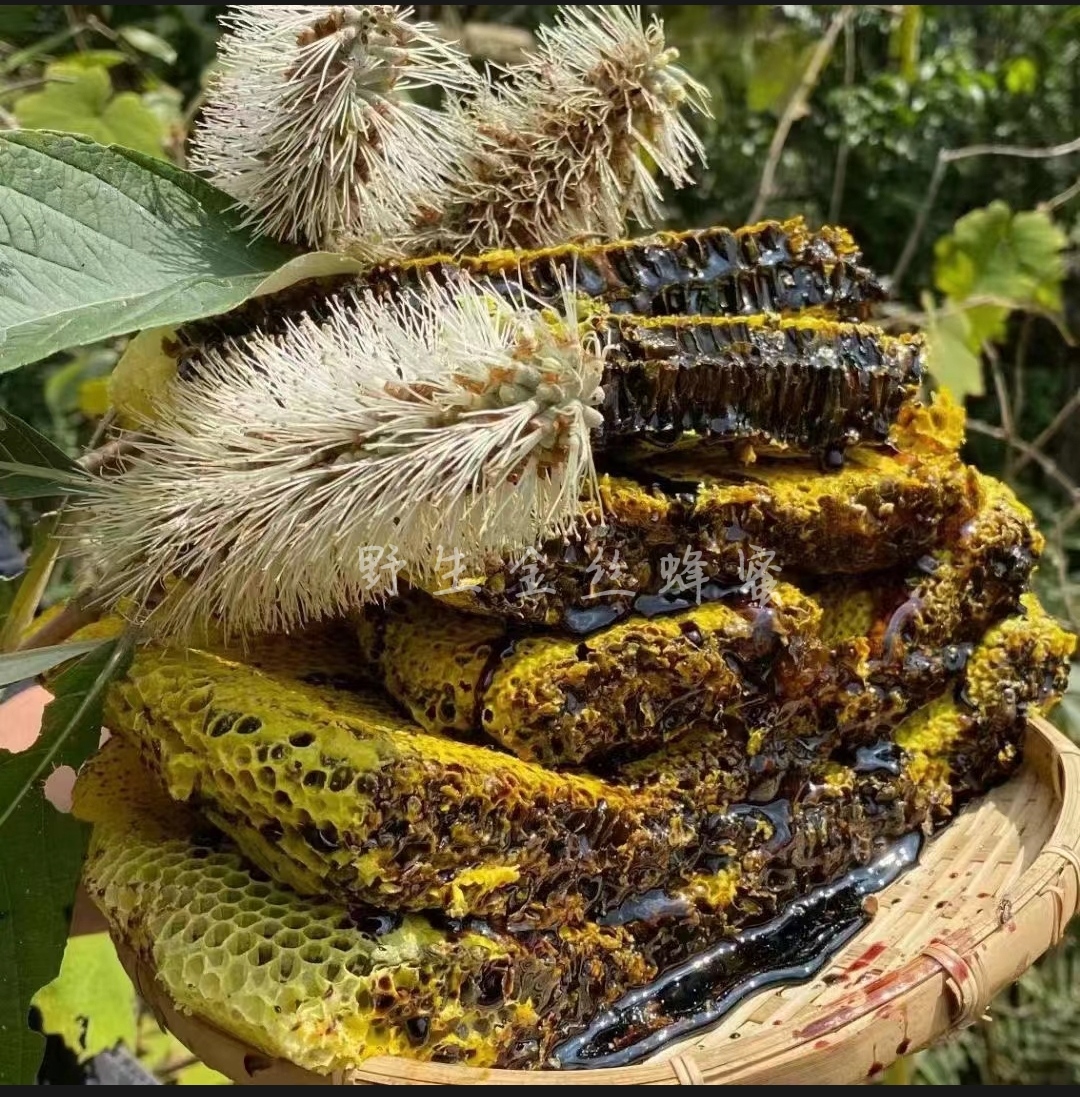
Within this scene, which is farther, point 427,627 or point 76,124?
A: point 76,124

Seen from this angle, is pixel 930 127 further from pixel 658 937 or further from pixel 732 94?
pixel 658 937

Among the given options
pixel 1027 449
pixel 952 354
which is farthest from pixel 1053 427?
pixel 952 354

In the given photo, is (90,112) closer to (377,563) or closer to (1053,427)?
(377,563)

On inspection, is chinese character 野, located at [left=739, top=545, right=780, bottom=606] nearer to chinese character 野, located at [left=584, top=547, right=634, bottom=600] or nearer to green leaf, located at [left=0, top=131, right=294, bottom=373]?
chinese character 野, located at [left=584, top=547, right=634, bottom=600]

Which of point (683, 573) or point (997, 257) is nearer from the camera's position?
point (683, 573)

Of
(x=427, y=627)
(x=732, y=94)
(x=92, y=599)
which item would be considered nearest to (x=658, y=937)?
(x=427, y=627)

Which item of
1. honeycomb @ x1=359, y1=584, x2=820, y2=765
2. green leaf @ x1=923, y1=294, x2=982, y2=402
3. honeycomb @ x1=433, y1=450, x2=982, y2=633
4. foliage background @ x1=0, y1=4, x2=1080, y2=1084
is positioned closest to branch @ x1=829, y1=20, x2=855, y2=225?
foliage background @ x1=0, y1=4, x2=1080, y2=1084

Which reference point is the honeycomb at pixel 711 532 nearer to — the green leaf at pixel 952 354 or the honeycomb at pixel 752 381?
the honeycomb at pixel 752 381

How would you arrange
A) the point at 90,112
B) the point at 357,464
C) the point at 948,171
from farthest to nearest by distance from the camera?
the point at 948,171 → the point at 90,112 → the point at 357,464
